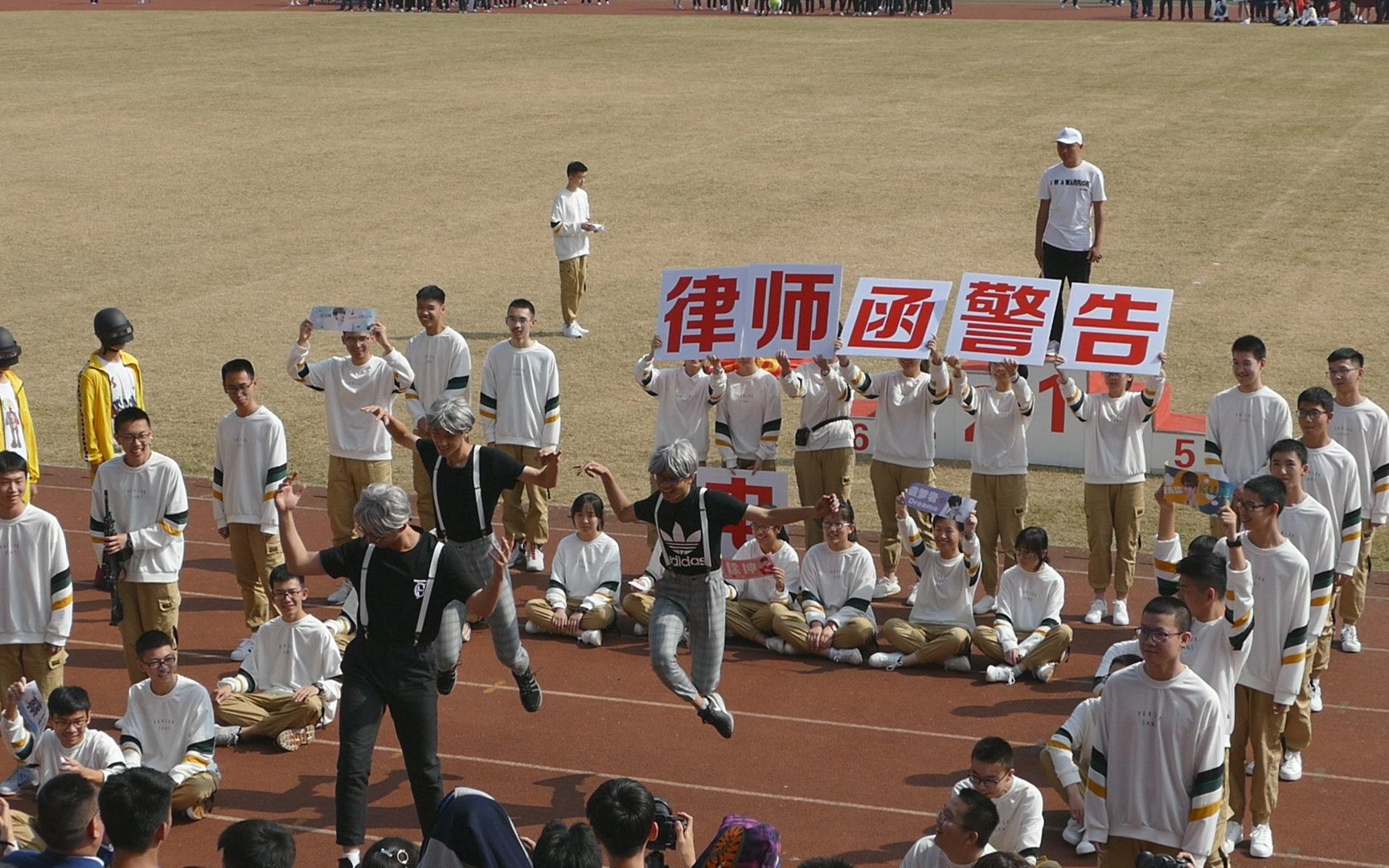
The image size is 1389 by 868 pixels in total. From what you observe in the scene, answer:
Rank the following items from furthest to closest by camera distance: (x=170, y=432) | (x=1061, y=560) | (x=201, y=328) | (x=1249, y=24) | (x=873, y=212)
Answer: (x=1249, y=24) < (x=873, y=212) < (x=201, y=328) < (x=170, y=432) < (x=1061, y=560)

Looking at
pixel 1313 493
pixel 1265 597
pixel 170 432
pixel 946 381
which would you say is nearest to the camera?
pixel 1265 597

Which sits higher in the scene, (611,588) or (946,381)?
(946,381)

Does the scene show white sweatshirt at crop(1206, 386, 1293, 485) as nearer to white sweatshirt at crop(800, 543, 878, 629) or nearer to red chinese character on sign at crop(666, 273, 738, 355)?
white sweatshirt at crop(800, 543, 878, 629)

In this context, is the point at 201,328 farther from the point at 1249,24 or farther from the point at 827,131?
the point at 1249,24

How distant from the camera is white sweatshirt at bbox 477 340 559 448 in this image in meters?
13.1

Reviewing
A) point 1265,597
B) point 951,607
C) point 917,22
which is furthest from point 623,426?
point 917,22

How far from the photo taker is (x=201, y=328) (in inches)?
820

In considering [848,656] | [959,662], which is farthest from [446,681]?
[959,662]

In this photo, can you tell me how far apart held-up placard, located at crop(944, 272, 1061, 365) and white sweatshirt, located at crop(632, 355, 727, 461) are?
6.15 feet

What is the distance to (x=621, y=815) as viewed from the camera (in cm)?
621

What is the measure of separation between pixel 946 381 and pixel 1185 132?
76.2 feet

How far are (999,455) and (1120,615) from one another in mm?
1438

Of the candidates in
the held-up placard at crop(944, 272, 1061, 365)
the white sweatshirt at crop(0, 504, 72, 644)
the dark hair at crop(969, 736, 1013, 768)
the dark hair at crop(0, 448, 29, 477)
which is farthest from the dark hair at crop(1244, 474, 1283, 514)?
the dark hair at crop(0, 448, 29, 477)

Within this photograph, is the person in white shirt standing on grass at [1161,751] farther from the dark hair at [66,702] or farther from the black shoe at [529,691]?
the dark hair at [66,702]
